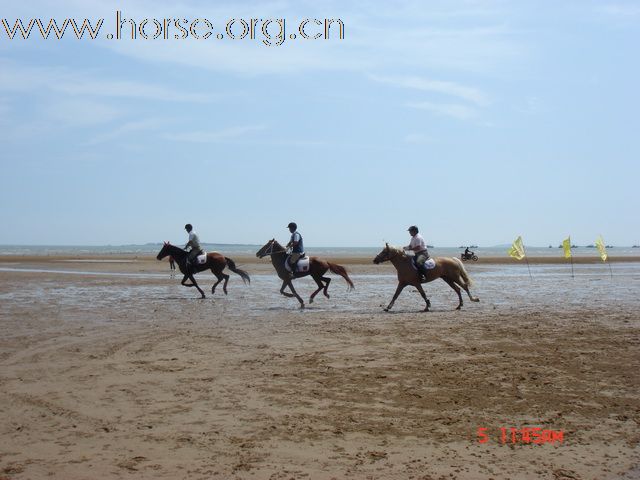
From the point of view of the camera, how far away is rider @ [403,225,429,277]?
17406 millimetres

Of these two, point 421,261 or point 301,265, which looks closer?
point 421,261

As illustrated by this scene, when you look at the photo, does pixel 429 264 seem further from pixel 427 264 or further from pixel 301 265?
pixel 301 265

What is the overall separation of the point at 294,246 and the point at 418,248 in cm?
367

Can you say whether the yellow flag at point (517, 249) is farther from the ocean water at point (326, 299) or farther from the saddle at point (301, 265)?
the saddle at point (301, 265)

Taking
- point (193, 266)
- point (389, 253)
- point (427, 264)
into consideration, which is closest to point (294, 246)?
point (389, 253)

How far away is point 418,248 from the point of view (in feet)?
57.2

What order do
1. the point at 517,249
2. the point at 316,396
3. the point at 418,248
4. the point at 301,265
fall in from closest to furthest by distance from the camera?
the point at 316,396 → the point at 418,248 → the point at 301,265 → the point at 517,249

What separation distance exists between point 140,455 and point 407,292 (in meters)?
19.5

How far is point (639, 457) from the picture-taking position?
5461mm

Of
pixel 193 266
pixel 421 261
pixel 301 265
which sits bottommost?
pixel 193 266

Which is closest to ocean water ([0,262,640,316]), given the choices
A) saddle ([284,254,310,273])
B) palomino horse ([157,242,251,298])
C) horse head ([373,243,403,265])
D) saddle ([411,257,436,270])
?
palomino horse ([157,242,251,298])

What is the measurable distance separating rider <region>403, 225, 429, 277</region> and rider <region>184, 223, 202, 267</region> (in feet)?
25.7

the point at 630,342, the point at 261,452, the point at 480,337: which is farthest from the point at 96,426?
the point at 630,342

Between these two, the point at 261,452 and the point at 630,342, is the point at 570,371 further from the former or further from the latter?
the point at 261,452
